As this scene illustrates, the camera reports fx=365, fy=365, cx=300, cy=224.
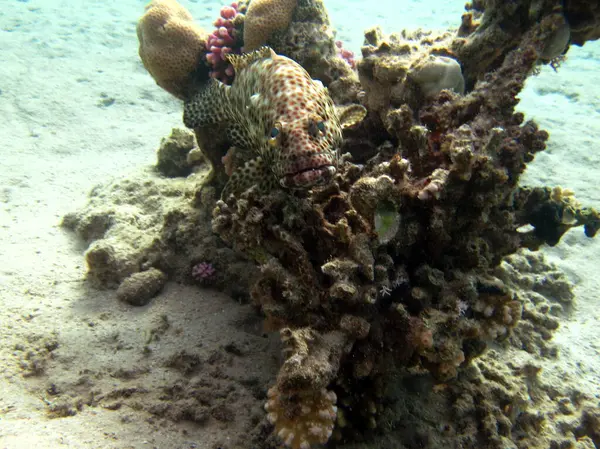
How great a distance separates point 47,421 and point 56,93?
13.1 meters

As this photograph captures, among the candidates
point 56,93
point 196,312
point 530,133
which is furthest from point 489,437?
point 56,93

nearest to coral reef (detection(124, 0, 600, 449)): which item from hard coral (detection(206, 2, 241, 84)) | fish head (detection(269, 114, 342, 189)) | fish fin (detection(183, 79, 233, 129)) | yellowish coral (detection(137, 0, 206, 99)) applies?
fish head (detection(269, 114, 342, 189))

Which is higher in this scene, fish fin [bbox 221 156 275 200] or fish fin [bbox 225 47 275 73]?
fish fin [bbox 225 47 275 73]

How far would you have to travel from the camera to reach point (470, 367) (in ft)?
12.4

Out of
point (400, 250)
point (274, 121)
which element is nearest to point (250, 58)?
point (274, 121)

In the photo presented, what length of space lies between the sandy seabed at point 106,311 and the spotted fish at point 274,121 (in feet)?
5.63

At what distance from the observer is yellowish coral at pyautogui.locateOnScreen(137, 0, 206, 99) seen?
555 cm

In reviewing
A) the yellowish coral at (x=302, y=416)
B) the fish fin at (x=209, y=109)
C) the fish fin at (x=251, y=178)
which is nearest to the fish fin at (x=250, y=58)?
the fish fin at (x=209, y=109)

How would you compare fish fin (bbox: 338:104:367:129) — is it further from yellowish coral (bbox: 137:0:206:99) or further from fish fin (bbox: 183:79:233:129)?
yellowish coral (bbox: 137:0:206:99)

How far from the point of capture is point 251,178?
12.7 feet

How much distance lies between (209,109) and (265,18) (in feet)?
5.13

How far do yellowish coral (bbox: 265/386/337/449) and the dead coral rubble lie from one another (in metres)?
0.01

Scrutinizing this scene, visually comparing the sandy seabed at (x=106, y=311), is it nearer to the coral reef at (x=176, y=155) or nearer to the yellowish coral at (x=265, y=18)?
the coral reef at (x=176, y=155)

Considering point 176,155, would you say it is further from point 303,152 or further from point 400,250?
point 400,250
